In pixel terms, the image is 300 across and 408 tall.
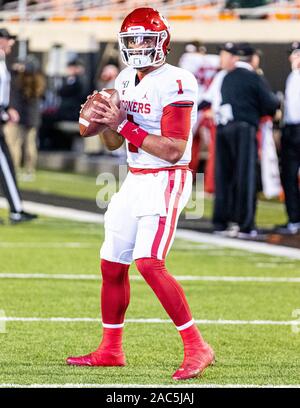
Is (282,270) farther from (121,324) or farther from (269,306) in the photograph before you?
(121,324)

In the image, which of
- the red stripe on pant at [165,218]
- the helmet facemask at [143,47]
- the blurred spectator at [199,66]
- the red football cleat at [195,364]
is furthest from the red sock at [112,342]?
the blurred spectator at [199,66]

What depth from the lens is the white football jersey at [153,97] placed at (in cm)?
659

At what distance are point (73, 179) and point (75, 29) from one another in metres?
6.33

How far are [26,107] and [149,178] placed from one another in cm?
1473

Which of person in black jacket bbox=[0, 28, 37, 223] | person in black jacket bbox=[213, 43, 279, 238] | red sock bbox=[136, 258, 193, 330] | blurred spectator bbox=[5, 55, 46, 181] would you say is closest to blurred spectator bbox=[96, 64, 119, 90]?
blurred spectator bbox=[5, 55, 46, 181]

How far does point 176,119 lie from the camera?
21.5ft

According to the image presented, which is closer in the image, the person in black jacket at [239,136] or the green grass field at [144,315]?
the green grass field at [144,315]

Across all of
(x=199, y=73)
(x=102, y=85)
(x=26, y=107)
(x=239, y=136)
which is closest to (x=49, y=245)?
(x=239, y=136)

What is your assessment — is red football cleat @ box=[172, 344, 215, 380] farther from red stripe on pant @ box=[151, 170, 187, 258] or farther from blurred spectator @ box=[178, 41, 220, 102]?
blurred spectator @ box=[178, 41, 220, 102]

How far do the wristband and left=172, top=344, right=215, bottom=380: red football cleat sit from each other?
3.62 feet

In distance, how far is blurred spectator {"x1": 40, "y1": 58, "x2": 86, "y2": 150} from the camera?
85.8 feet

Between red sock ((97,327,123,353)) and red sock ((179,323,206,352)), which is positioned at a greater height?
red sock ((179,323,206,352))

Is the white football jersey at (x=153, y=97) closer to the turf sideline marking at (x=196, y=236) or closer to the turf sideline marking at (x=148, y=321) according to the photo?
the turf sideline marking at (x=148, y=321)
